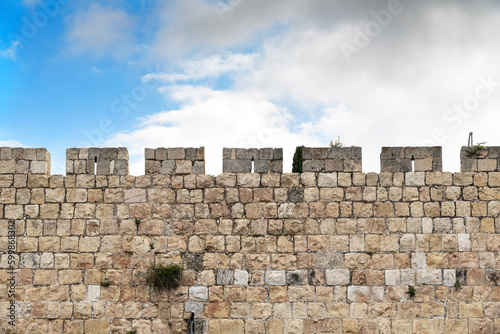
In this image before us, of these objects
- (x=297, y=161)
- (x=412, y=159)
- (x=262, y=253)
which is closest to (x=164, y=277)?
(x=262, y=253)

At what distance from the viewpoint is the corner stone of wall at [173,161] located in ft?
23.5

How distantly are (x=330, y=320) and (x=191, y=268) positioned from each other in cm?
258

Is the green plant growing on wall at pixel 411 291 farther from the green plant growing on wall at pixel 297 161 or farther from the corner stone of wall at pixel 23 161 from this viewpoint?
the corner stone of wall at pixel 23 161

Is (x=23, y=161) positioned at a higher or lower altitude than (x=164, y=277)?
higher

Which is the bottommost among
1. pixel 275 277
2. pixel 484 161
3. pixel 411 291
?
pixel 411 291

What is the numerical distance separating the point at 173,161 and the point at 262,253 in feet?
7.57

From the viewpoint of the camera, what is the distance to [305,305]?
6.85 metres

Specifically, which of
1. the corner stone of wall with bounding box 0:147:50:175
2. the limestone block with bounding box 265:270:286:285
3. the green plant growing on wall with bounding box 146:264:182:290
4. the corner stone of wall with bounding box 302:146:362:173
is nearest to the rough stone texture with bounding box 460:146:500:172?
the corner stone of wall with bounding box 302:146:362:173

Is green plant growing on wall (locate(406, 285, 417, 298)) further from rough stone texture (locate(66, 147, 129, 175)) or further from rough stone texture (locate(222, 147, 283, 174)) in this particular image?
rough stone texture (locate(66, 147, 129, 175))

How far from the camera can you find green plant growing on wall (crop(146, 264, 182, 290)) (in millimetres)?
6852

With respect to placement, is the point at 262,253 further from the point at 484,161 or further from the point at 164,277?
the point at 484,161

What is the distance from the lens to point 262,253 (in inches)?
274

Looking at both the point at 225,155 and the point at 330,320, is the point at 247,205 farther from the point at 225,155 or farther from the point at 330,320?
the point at 330,320

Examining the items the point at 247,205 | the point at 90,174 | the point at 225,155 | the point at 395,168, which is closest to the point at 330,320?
the point at 247,205
